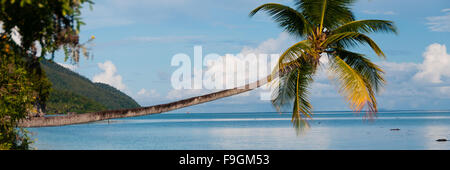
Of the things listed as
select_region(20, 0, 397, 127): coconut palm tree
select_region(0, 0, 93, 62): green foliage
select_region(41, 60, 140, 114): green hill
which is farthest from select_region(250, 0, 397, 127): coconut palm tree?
select_region(41, 60, 140, 114): green hill

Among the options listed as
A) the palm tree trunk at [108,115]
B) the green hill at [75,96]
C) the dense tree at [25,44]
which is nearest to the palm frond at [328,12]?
the palm tree trunk at [108,115]

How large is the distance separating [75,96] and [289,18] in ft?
299

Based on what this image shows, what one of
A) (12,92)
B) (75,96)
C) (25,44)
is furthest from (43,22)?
(75,96)

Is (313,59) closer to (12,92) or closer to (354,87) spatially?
(354,87)

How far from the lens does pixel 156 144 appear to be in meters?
43.5

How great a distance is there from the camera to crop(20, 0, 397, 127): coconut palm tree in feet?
34.4

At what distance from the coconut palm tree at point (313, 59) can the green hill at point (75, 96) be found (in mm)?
81191

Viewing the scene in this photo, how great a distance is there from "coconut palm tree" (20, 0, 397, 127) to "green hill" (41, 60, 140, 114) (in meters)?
81.2

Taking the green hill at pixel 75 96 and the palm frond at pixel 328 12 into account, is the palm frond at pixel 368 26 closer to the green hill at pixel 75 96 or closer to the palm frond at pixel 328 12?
the palm frond at pixel 328 12

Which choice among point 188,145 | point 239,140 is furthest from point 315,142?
point 188,145

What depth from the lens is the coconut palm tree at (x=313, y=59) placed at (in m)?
10.5
